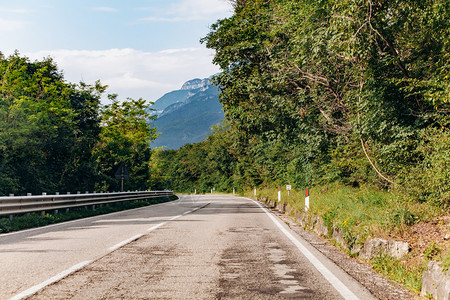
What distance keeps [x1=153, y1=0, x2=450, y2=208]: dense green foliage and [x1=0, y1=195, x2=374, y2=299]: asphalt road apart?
157 inches

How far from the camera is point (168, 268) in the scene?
231 inches

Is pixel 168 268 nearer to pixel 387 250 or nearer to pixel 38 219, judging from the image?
pixel 387 250

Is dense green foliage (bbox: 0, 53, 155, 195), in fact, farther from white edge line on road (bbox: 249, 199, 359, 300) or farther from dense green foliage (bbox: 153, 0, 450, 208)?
white edge line on road (bbox: 249, 199, 359, 300)

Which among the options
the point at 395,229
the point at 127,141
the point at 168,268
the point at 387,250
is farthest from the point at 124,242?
the point at 127,141

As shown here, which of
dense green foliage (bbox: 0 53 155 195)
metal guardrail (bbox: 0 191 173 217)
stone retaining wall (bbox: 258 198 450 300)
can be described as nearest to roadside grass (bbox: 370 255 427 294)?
stone retaining wall (bbox: 258 198 450 300)

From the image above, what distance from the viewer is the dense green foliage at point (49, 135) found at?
19406 millimetres

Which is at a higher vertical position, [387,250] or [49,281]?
[387,250]

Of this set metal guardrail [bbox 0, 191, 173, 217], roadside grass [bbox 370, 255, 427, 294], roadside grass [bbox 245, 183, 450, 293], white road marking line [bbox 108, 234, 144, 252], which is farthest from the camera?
metal guardrail [bbox 0, 191, 173, 217]

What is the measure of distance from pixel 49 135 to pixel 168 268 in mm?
19179

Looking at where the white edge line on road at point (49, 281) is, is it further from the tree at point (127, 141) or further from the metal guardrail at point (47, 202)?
the tree at point (127, 141)

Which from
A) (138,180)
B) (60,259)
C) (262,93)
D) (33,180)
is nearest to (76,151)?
(33,180)

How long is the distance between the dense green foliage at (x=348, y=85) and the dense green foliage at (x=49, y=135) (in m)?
9.83

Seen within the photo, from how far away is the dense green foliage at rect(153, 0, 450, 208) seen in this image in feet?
33.1

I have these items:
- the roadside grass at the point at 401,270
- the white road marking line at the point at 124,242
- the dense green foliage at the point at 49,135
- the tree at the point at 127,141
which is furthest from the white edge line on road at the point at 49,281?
the tree at the point at 127,141
